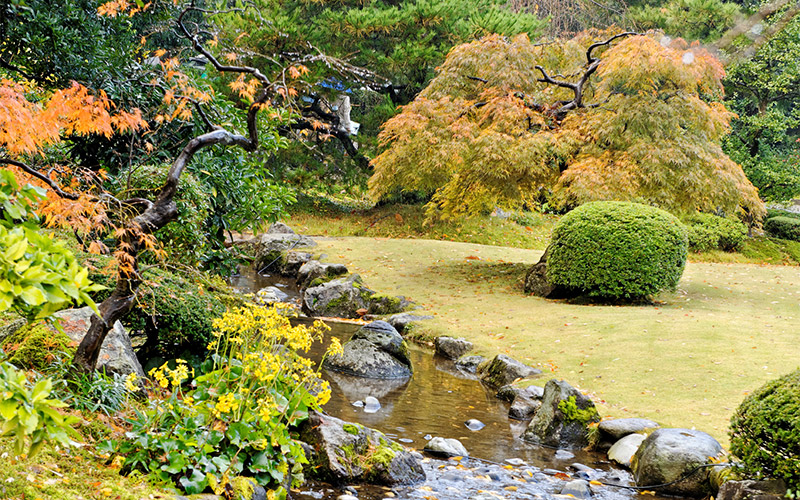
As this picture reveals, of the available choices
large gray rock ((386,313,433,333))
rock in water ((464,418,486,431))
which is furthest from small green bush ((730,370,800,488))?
large gray rock ((386,313,433,333))

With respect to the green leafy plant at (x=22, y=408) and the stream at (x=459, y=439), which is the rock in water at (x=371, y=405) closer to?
the stream at (x=459, y=439)

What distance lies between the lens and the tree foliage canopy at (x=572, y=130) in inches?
481

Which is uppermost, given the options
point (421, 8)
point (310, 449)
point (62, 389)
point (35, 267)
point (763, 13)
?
point (421, 8)

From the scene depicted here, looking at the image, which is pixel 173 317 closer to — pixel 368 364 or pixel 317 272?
pixel 368 364

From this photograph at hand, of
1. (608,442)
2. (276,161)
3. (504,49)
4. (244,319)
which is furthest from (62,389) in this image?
(276,161)

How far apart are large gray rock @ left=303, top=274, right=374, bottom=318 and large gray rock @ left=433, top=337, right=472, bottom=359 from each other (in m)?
2.68

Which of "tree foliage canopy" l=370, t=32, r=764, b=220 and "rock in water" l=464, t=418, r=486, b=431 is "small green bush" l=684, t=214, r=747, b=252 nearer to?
"tree foliage canopy" l=370, t=32, r=764, b=220

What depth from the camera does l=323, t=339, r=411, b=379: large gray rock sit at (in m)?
8.12

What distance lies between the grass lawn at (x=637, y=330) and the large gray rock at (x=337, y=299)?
1.05 metres

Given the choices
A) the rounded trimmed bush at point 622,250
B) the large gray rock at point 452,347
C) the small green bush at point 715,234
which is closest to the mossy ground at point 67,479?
the large gray rock at point 452,347

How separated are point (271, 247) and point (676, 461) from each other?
13354 mm

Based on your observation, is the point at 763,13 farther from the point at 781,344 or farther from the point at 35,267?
the point at 781,344

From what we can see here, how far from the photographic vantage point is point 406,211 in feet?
76.6

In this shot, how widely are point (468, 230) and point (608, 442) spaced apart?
1635 centimetres
